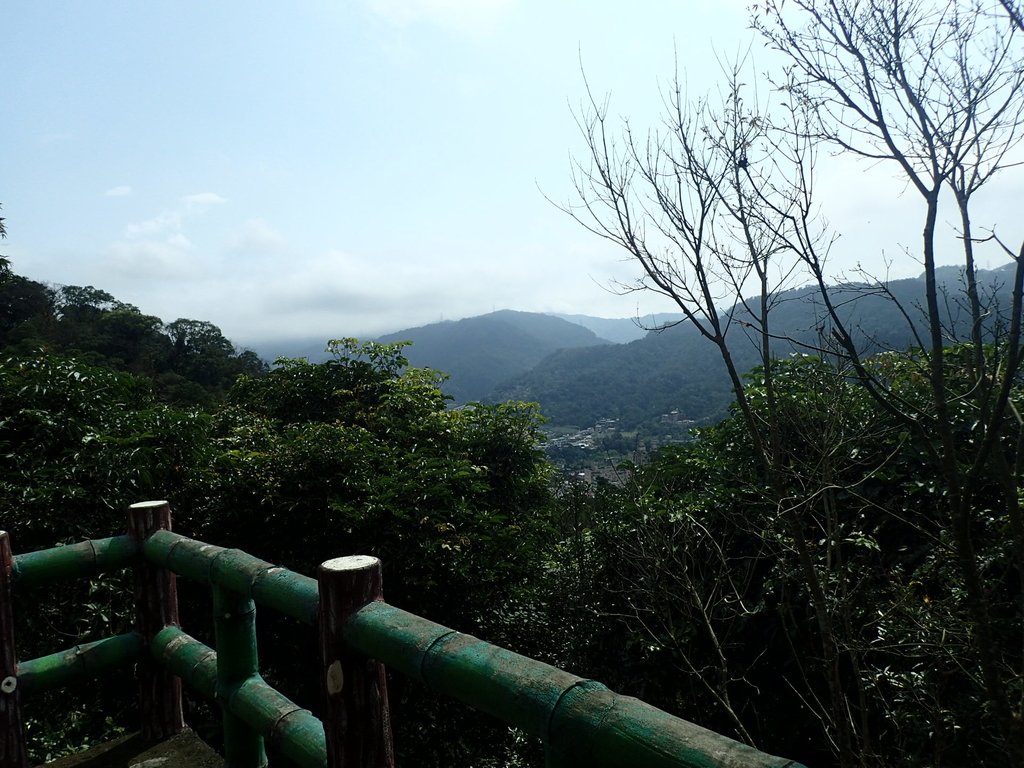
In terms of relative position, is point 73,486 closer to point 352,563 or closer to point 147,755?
point 147,755

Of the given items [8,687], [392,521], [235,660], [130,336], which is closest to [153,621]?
[8,687]

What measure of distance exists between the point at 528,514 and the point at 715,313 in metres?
5.47

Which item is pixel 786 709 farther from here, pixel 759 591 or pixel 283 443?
pixel 283 443

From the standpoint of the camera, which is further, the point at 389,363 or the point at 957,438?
the point at 389,363

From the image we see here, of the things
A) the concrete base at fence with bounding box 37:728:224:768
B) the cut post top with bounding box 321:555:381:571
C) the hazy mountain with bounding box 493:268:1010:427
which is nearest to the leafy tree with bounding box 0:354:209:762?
the concrete base at fence with bounding box 37:728:224:768

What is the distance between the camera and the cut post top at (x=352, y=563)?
1261 millimetres

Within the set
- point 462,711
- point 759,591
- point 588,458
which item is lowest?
point 588,458

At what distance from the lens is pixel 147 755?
206 cm

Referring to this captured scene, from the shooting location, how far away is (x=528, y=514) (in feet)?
29.2

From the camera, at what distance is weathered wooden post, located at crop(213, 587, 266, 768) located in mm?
1715

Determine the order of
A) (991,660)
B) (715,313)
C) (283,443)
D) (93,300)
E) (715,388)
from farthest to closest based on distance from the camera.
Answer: (715,388)
(93,300)
(283,443)
(715,313)
(991,660)

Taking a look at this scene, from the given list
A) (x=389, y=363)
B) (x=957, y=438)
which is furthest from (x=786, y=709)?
(x=389, y=363)

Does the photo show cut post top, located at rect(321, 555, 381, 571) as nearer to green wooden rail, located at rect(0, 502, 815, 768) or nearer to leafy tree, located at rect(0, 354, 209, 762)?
green wooden rail, located at rect(0, 502, 815, 768)

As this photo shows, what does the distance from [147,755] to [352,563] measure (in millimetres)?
1462
